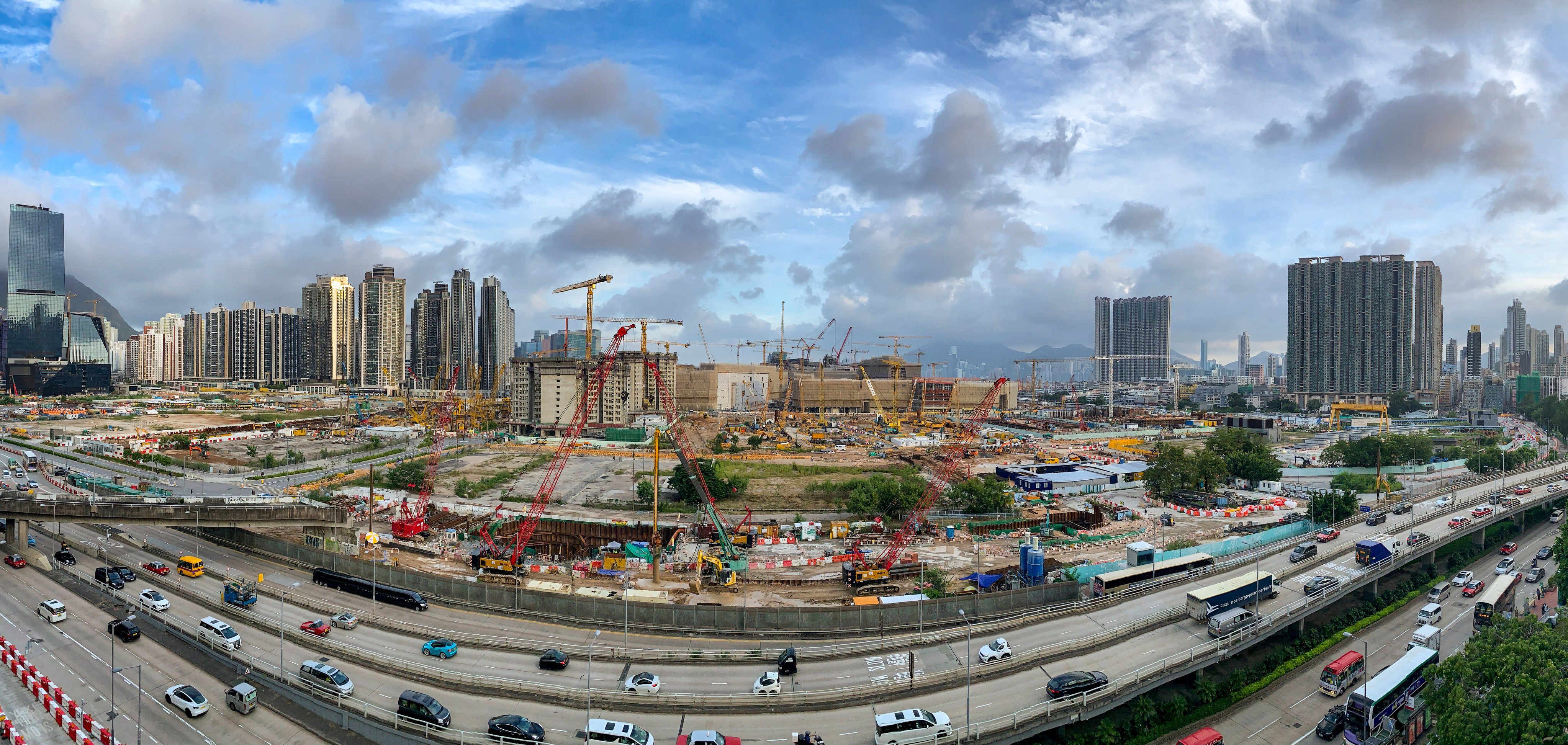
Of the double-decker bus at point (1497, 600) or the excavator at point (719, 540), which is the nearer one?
the double-decker bus at point (1497, 600)

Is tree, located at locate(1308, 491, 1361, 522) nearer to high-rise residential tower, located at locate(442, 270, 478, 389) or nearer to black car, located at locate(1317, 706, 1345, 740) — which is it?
black car, located at locate(1317, 706, 1345, 740)

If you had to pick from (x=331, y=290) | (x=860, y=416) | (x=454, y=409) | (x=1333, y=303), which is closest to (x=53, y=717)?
(x=454, y=409)

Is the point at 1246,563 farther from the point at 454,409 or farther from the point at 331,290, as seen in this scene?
the point at 331,290

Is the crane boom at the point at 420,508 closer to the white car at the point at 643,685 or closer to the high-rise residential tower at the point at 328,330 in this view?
the white car at the point at 643,685

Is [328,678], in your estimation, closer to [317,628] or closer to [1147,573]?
[317,628]

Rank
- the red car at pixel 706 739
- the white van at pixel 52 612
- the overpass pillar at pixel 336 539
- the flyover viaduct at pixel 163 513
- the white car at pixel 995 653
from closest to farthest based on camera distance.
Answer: the red car at pixel 706 739 < the white car at pixel 995 653 < the white van at pixel 52 612 < the flyover viaduct at pixel 163 513 < the overpass pillar at pixel 336 539

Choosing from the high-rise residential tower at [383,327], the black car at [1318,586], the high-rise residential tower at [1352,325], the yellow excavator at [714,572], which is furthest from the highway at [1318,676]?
the high-rise residential tower at [383,327]

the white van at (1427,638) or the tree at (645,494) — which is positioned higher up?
the tree at (645,494)

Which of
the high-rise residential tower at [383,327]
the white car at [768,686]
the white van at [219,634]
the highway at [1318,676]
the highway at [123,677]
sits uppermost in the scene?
the high-rise residential tower at [383,327]
